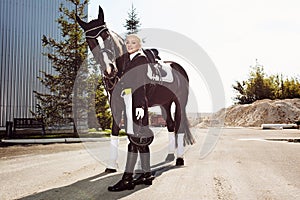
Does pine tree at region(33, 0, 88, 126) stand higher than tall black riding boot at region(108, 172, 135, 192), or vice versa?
pine tree at region(33, 0, 88, 126)

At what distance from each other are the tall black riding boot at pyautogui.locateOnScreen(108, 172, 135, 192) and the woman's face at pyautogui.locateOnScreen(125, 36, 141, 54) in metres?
1.89

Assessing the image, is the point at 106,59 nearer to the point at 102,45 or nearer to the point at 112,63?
the point at 112,63

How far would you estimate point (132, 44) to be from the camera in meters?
5.30

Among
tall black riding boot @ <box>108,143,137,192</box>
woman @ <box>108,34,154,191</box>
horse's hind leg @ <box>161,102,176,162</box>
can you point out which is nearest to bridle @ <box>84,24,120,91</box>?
woman @ <box>108,34,154,191</box>

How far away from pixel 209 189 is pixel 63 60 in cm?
1500

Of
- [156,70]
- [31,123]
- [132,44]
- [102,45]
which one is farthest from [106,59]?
[31,123]

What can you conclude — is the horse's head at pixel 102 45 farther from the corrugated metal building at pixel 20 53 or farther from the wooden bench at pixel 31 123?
the corrugated metal building at pixel 20 53

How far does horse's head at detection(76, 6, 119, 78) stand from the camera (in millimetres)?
5160

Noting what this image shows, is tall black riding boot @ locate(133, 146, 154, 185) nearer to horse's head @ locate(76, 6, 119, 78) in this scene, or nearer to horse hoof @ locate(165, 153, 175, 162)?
horse's head @ locate(76, 6, 119, 78)

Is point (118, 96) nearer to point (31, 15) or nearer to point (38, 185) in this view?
point (38, 185)

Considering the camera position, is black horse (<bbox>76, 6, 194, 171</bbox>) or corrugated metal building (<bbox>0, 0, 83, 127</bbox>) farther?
corrugated metal building (<bbox>0, 0, 83, 127</bbox>)

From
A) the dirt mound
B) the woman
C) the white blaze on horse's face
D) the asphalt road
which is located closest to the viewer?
the asphalt road

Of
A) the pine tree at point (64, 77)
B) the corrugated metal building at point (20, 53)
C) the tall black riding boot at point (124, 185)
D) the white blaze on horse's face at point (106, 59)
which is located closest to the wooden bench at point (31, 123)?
the pine tree at point (64, 77)

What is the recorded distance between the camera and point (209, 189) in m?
4.72
